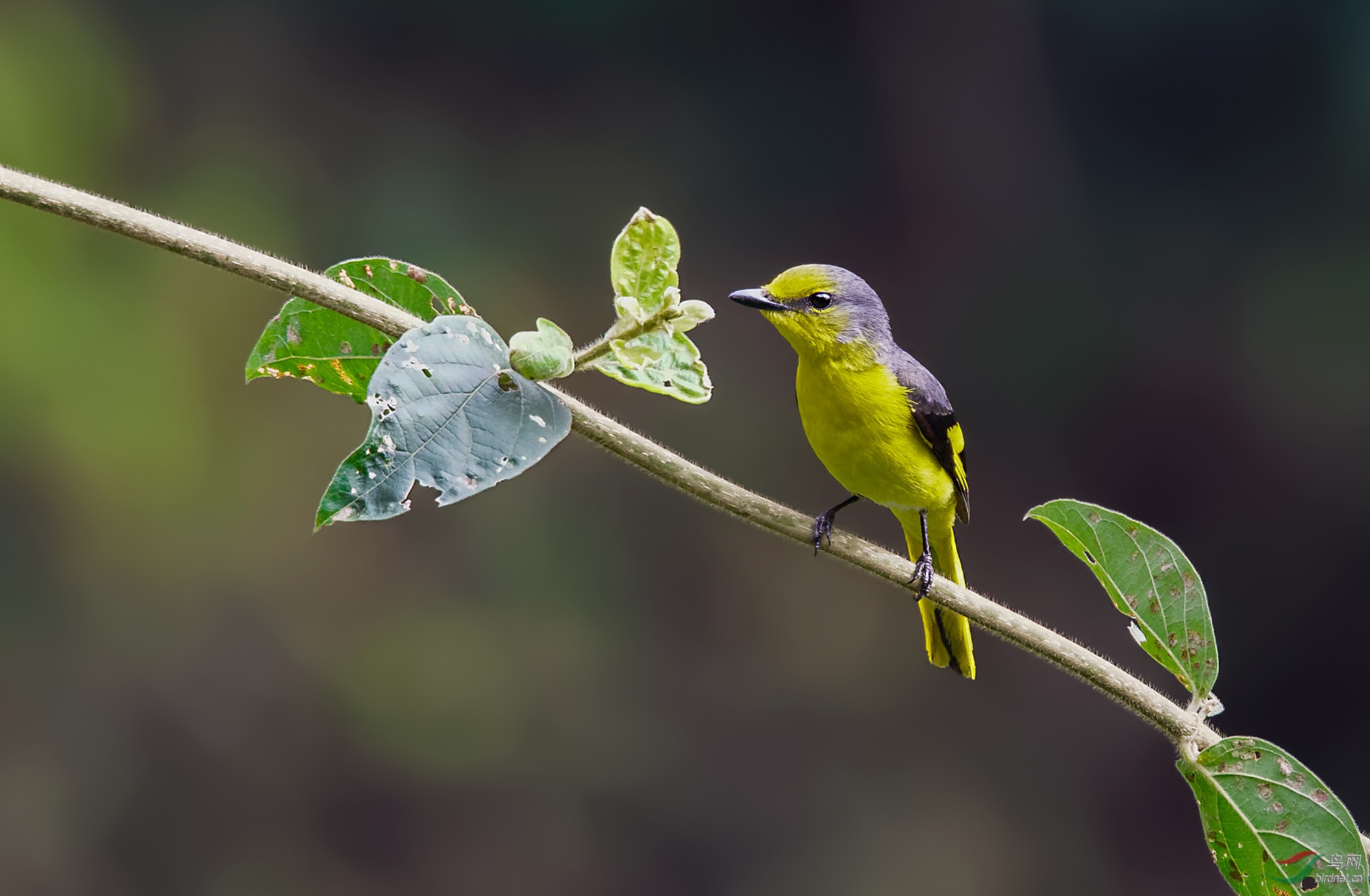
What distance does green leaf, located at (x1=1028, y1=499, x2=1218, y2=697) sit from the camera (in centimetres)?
72

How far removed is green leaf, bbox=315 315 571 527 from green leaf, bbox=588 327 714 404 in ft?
0.14

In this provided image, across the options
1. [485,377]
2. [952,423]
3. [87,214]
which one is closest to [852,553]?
[485,377]

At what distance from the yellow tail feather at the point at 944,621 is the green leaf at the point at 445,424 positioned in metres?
0.85

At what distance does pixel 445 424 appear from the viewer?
21.8 inches

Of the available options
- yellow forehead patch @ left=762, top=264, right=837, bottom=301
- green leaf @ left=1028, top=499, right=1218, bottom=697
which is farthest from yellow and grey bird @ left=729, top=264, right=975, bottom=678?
green leaf @ left=1028, top=499, right=1218, bottom=697

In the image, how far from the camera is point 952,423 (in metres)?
1.40

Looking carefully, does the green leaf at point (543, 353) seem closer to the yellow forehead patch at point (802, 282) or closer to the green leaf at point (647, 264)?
the green leaf at point (647, 264)

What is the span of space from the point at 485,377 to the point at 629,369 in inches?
3.0

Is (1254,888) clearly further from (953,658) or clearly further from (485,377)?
(953,658)

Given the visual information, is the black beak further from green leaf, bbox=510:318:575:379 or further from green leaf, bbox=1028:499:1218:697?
green leaf, bbox=510:318:575:379

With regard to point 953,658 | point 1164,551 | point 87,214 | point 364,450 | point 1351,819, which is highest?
point 87,214

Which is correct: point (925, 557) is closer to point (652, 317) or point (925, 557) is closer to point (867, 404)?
point (867, 404)

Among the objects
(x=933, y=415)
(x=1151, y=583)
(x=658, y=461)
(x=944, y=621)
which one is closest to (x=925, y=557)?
(x=944, y=621)

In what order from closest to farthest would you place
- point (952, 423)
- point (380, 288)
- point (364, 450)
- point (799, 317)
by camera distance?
point (364, 450), point (380, 288), point (799, 317), point (952, 423)
